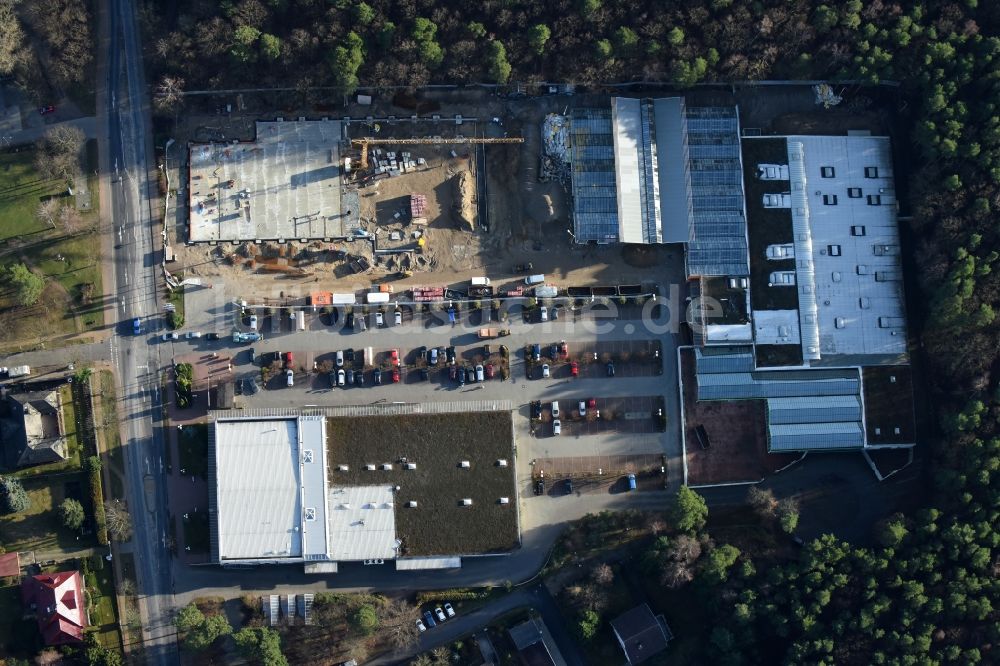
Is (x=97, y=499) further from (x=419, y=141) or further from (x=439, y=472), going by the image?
(x=419, y=141)

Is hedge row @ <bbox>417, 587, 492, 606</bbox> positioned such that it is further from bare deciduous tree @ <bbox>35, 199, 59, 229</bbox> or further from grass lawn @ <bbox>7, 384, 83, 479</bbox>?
bare deciduous tree @ <bbox>35, 199, 59, 229</bbox>

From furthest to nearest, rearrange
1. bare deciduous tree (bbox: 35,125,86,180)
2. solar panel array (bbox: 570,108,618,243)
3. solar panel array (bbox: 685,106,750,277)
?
solar panel array (bbox: 570,108,618,243) → solar panel array (bbox: 685,106,750,277) → bare deciduous tree (bbox: 35,125,86,180)

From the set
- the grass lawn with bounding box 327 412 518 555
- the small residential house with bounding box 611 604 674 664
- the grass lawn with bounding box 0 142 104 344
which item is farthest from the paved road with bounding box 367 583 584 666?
the grass lawn with bounding box 0 142 104 344

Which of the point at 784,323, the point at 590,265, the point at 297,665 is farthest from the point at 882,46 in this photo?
the point at 297,665

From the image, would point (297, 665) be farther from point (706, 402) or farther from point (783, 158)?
point (783, 158)

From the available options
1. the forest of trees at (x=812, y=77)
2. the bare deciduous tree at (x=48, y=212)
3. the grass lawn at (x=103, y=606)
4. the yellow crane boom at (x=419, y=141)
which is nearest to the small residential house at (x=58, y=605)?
the grass lawn at (x=103, y=606)

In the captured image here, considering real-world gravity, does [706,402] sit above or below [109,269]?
below
